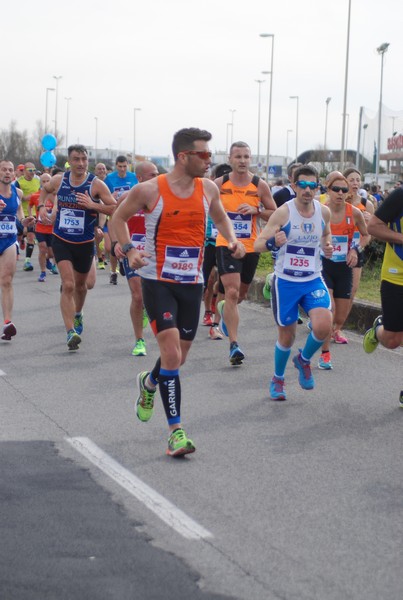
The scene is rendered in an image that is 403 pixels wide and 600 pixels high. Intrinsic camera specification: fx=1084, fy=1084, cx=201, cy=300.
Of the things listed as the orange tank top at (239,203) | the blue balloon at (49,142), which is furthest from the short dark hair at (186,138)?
the blue balloon at (49,142)

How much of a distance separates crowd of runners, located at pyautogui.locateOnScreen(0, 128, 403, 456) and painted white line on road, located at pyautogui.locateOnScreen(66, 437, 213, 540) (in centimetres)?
45

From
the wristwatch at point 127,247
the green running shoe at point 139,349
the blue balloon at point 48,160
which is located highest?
the blue balloon at point 48,160

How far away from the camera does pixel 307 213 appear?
28.3 feet

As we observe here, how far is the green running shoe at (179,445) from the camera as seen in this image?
6637mm

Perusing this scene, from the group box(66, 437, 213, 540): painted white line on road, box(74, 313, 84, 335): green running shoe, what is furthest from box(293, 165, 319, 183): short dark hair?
box(74, 313, 84, 335): green running shoe

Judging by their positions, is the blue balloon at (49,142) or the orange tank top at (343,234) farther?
the blue balloon at (49,142)

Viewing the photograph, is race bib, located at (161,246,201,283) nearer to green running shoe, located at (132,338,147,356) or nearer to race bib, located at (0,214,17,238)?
green running shoe, located at (132,338,147,356)

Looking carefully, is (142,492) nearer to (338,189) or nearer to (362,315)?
(338,189)

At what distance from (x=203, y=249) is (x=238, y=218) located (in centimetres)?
385

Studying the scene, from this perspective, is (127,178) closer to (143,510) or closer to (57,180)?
(57,180)

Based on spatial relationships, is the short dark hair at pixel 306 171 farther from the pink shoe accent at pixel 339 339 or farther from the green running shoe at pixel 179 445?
the pink shoe accent at pixel 339 339

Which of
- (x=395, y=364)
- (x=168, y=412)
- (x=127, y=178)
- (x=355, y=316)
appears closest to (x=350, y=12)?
(x=127, y=178)

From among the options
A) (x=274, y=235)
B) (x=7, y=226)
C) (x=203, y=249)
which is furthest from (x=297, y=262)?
(x=7, y=226)

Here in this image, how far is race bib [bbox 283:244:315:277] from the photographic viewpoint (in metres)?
8.56
